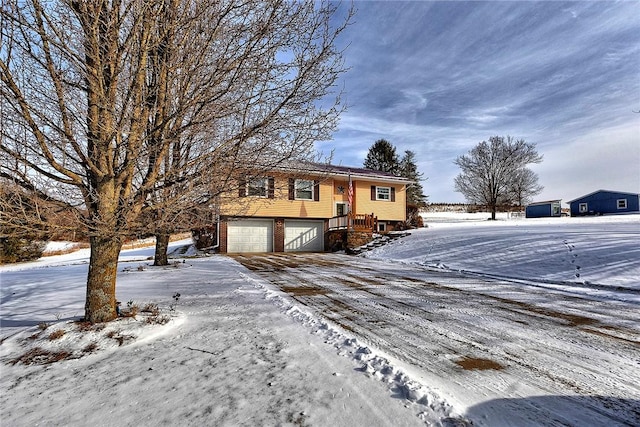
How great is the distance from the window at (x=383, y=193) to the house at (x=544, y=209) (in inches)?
1078

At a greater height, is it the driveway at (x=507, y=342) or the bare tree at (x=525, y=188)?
the bare tree at (x=525, y=188)

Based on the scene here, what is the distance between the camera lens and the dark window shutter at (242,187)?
445 centimetres

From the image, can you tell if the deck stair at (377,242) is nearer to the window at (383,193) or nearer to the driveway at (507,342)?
the window at (383,193)

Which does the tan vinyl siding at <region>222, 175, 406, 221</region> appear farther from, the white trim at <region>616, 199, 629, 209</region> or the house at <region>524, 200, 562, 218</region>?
the white trim at <region>616, 199, 629, 209</region>

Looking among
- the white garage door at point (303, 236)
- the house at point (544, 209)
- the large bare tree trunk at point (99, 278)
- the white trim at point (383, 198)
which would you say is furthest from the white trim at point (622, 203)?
the large bare tree trunk at point (99, 278)

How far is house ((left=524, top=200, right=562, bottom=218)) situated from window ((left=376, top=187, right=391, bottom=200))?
Result: 2737cm

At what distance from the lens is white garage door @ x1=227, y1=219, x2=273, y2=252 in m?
18.5

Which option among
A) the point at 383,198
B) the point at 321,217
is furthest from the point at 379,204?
the point at 321,217

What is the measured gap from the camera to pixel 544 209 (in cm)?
3866

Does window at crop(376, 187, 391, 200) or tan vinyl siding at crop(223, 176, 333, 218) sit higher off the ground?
window at crop(376, 187, 391, 200)

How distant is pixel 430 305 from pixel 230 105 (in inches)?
175

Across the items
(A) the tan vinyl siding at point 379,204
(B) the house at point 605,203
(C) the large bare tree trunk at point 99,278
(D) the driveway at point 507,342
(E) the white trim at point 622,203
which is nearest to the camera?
(D) the driveway at point 507,342

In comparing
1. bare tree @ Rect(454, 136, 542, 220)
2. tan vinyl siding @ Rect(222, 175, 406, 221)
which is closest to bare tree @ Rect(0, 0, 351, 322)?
tan vinyl siding @ Rect(222, 175, 406, 221)

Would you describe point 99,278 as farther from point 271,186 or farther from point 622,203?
point 622,203
